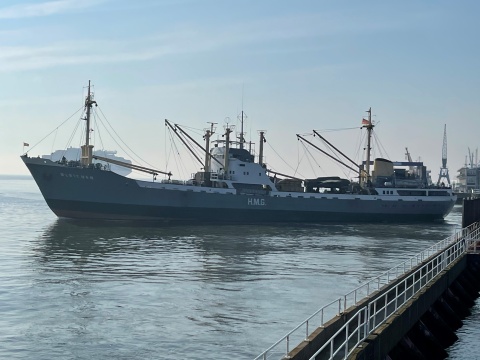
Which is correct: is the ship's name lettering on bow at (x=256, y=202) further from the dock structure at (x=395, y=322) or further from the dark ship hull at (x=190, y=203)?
the dock structure at (x=395, y=322)

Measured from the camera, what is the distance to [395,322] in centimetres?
1870

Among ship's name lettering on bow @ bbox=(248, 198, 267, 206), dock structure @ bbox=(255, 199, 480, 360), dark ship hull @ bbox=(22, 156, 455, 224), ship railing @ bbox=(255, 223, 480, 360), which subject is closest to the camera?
ship railing @ bbox=(255, 223, 480, 360)

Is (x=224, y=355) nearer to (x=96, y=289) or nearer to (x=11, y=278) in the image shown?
(x=96, y=289)

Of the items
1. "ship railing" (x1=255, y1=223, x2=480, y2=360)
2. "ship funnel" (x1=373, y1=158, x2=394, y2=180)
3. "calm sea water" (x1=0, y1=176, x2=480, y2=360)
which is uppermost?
"ship funnel" (x1=373, y1=158, x2=394, y2=180)

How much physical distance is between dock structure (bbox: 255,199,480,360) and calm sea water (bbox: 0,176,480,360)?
88cm

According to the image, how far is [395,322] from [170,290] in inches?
613

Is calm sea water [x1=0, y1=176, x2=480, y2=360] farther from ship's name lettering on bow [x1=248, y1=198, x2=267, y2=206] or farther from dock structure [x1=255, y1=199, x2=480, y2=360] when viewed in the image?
ship's name lettering on bow [x1=248, y1=198, x2=267, y2=206]

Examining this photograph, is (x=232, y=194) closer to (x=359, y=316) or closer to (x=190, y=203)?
(x=190, y=203)

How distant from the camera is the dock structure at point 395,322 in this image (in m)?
15.8

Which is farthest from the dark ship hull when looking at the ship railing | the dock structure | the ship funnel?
the dock structure

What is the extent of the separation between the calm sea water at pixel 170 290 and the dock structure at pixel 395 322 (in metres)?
0.88

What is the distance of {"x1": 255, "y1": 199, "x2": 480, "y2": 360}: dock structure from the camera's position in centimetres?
1576

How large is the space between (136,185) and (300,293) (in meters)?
52.0

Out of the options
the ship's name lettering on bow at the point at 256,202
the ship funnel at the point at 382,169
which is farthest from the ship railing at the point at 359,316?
the ship funnel at the point at 382,169
